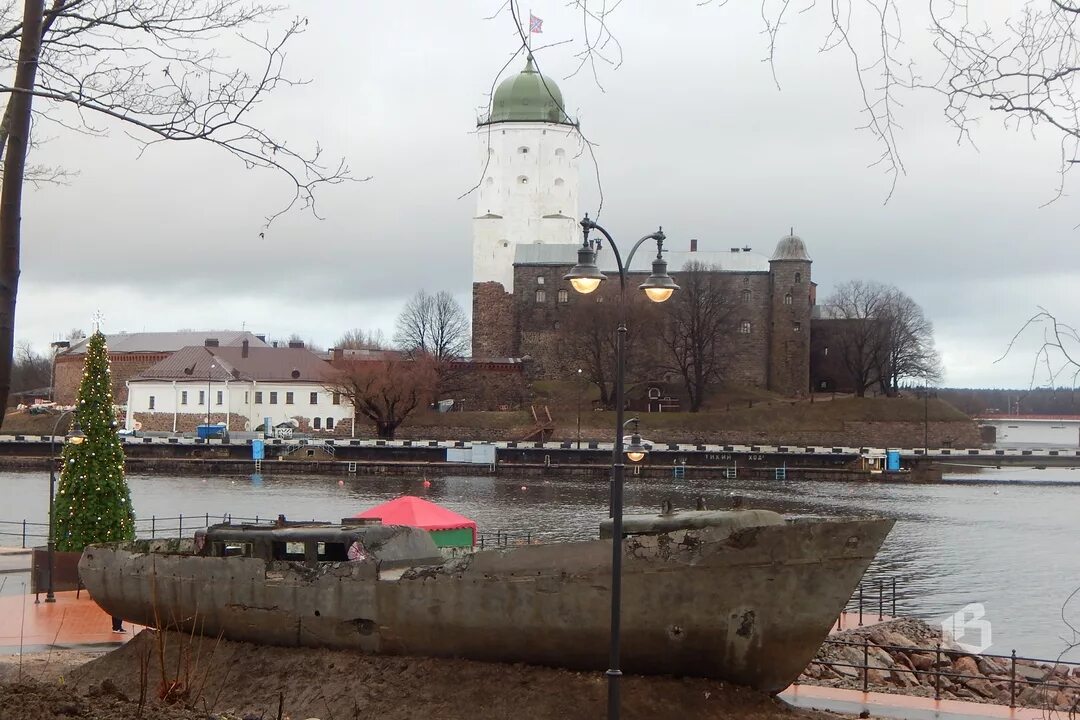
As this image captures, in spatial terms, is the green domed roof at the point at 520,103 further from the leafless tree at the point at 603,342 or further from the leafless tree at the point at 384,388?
the leafless tree at the point at 384,388

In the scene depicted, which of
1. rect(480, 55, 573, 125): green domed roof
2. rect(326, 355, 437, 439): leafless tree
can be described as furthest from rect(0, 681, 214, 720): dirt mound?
rect(480, 55, 573, 125): green domed roof

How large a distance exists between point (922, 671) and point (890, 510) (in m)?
38.7

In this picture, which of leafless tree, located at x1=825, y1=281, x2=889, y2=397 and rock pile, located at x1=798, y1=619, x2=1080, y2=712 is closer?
rock pile, located at x1=798, y1=619, x2=1080, y2=712

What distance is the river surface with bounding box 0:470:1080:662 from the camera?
31.0m

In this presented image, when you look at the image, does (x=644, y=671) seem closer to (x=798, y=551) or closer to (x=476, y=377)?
(x=798, y=551)

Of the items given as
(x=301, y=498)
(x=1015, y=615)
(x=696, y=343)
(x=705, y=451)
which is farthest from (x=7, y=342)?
(x=696, y=343)

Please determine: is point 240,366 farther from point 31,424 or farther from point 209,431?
point 31,424

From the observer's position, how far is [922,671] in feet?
52.0

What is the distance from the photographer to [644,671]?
13117 mm

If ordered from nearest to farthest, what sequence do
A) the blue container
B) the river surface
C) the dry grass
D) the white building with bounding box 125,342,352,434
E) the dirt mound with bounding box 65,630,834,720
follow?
Answer: the dirt mound with bounding box 65,630,834,720
the river surface
the blue container
the white building with bounding box 125,342,352,434
the dry grass

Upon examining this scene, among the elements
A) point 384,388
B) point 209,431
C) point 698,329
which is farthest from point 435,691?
point 698,329

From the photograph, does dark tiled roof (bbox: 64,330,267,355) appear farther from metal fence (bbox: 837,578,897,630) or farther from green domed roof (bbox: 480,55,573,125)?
metal fence (bbox: 837,578,897,630)

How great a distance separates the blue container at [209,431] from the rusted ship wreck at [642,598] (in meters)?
67.4

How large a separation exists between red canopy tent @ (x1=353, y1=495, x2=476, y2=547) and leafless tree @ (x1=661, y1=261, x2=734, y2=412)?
63.5 metres
